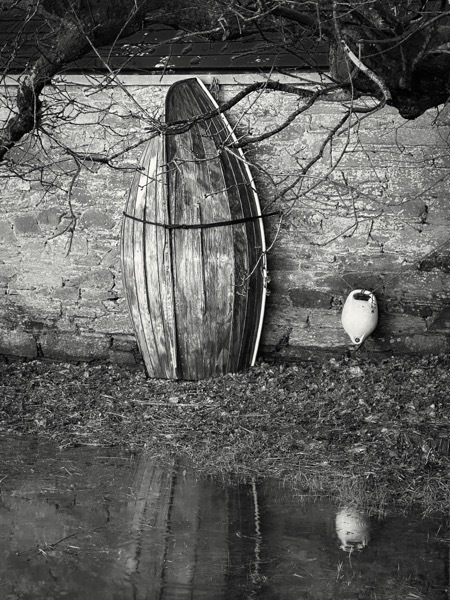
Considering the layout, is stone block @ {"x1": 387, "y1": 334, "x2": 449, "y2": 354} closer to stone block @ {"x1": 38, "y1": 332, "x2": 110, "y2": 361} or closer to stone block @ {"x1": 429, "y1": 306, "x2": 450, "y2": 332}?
stone block @ {"x1": 429, "y1": 306, "x2": 450, "y2": 332}

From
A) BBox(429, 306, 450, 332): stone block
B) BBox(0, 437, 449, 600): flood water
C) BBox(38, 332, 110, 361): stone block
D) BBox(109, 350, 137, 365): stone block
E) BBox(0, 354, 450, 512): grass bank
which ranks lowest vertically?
BBox(0, 437, 449, 600): flood water

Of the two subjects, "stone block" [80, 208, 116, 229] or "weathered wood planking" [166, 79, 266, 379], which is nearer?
"weathered wood planking" [166, 79, 266, 379]

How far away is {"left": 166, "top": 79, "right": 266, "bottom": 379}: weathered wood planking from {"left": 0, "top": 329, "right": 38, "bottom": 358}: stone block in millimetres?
1542

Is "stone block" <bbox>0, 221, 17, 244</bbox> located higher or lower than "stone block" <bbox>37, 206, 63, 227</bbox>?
lower

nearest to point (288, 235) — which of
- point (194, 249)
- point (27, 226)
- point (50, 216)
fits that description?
point (194, 249)

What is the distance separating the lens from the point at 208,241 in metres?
6.92

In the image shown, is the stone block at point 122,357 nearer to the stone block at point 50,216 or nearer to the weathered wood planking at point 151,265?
the weathered wood planking at point 151,265

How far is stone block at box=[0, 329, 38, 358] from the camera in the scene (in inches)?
306

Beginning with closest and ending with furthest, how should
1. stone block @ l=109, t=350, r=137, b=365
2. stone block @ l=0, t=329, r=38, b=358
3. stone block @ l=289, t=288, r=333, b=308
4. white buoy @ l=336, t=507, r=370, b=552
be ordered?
white buoy @ l=336, t=507, r=370, b=552 < stone block @ l=289, t=288, r=333, b=308 < stone block @ l=109, t=350, r=137, b=365 < stone block @ l=0, t=329, r=38, b=358

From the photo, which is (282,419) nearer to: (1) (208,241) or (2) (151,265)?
(1) (208,241)

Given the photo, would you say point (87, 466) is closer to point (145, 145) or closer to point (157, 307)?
point (157, 307)

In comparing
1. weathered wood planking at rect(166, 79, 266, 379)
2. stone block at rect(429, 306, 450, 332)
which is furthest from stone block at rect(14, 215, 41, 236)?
stone block at rect(429, 306, 450, 332)

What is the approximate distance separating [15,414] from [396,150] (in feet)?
11.7

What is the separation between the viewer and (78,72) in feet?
24.0
